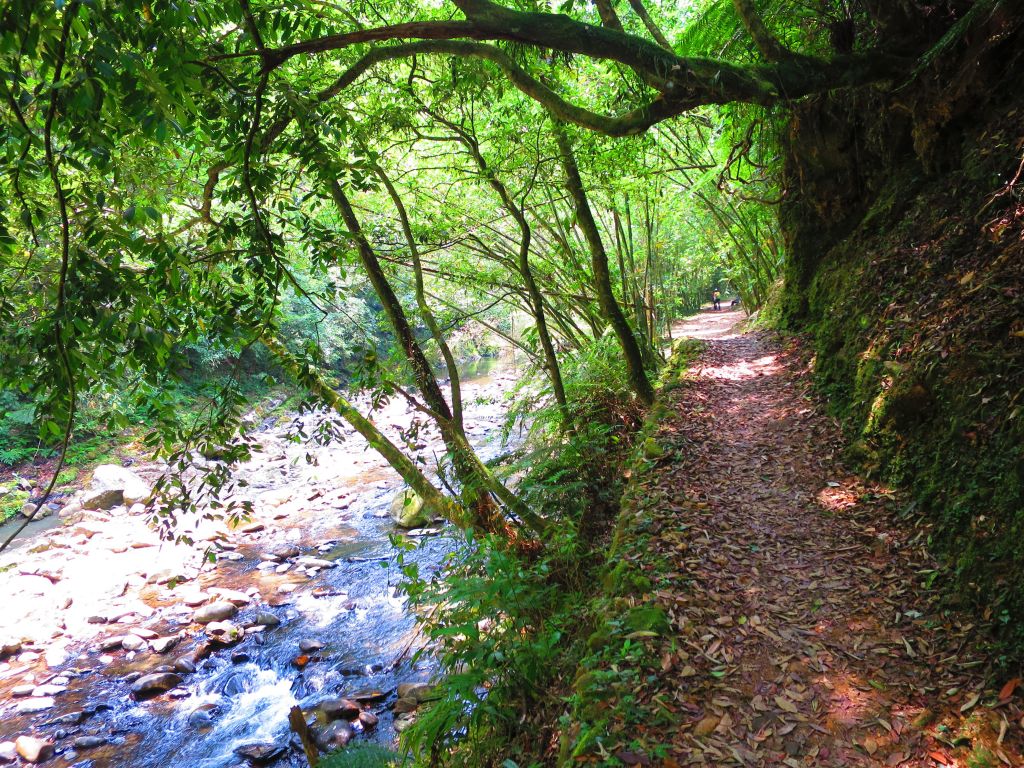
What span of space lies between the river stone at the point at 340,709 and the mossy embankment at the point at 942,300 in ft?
18.5

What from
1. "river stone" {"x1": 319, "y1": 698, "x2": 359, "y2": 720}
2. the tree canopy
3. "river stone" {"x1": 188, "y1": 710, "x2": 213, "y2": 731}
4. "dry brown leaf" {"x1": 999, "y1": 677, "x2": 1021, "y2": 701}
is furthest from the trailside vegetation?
"river stone" {"x1": 188, "y1": 710, "x2": 213, "y2": 731}

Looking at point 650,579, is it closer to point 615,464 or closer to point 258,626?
point 615,464

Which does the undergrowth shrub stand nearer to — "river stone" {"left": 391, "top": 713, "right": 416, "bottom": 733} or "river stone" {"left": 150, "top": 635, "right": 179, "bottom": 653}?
"river stone" {"left": 391, "top": 713, "right": 416, "bottom": 733}

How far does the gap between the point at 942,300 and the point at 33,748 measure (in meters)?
9.52

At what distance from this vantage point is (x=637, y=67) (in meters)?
3.90

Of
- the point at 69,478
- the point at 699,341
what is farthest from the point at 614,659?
the point at 69,478

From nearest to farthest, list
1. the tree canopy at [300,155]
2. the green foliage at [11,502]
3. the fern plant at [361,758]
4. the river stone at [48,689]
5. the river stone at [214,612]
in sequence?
the tree canopy at [300,155] < the fern plant at [361,758] < the river stone at [48,689] < the river stone at [214,612] < the green foliage at [11,502]

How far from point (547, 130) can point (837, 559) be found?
16.5ft

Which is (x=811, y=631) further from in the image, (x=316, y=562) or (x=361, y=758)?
(x=316, y=562)

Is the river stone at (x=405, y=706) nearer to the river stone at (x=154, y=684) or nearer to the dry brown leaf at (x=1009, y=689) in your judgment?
the river stone at (x=154, y=684)

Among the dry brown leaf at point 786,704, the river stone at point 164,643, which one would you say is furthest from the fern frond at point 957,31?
the river stone at point 164,643

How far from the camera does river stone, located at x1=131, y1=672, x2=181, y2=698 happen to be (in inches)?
275

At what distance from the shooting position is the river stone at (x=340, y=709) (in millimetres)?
6172

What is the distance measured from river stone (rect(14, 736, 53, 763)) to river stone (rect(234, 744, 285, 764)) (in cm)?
210
